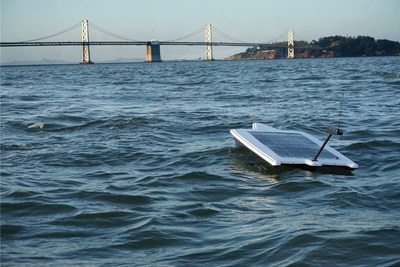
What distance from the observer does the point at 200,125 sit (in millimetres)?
12594

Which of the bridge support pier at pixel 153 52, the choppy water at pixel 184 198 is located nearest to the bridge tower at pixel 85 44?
the bridge support pier at pixel 153 52

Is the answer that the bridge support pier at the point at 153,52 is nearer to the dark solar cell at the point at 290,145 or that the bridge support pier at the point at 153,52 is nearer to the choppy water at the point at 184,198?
the choppy water at the point at 184,198

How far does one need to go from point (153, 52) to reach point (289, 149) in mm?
84677

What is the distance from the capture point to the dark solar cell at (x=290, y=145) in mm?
8172

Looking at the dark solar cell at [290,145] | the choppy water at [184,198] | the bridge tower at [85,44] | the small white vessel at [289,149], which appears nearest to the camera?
the choppy water at [184,198]

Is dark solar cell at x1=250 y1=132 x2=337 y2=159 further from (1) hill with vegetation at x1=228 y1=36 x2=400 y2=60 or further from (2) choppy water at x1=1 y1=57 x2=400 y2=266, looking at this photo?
(1) hill with vegetation at x1=228 y1=36 x2=400 y2=60

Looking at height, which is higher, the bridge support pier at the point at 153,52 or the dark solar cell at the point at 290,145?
the bridge support pier at the point at 153,52

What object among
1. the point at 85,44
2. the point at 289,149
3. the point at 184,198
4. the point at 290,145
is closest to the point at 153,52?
the point at 85,44

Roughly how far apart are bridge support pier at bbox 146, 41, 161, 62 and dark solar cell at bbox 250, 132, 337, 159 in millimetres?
78843

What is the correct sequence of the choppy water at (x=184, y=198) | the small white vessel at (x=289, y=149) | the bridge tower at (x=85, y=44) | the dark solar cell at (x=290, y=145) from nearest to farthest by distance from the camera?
1. the choppy water at (x=184, y=198)
2. the small white vessel at (x=289, y=149)
3. the dark solar cell at (x=290, y=145)
4. the bridge tower at (x=85, y=44)

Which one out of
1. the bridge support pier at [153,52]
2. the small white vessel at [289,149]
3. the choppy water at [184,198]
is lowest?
the choppy water at [184,198]

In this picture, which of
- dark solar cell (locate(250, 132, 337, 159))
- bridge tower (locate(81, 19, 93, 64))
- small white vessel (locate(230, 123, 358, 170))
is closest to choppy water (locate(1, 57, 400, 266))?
small white vessel (locate(230, 123, 358, 170))

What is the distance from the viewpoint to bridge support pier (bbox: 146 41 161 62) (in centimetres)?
8745

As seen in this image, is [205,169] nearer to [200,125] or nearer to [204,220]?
[204,220]
